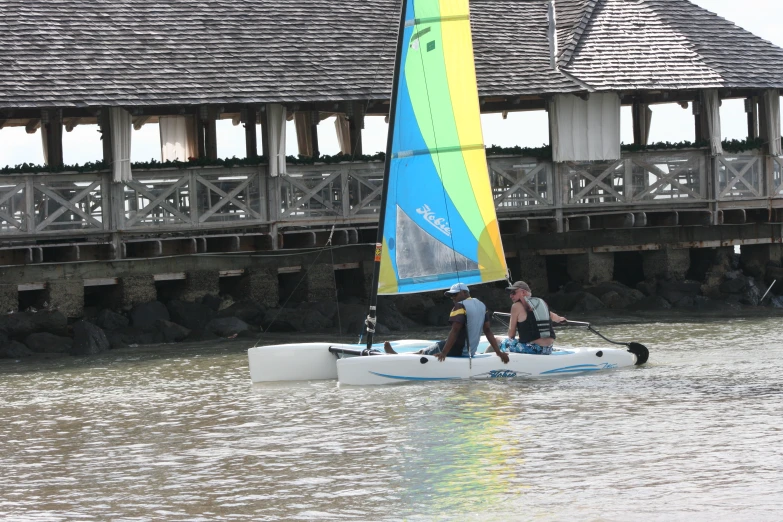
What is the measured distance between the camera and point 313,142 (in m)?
26.7

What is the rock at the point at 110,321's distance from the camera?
72.0 ft

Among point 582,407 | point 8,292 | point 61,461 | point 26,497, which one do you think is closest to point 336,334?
point 8,292

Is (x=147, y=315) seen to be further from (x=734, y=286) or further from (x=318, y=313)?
(x=734, y=286)

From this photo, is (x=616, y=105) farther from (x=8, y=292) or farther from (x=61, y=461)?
(x=61, y=461)

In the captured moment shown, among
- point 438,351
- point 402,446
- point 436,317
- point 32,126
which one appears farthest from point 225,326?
point 402,446

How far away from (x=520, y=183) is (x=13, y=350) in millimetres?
9033

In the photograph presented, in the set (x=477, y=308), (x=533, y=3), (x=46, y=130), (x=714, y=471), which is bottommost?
(x=714, y=471)

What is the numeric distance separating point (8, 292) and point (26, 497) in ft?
36.8

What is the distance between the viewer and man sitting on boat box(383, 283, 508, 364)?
15789mm

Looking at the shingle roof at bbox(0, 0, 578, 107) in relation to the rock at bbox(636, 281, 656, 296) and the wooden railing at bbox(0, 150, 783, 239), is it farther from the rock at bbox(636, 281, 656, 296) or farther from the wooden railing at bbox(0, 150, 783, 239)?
the rock at bbox(636, 281, 656, 296)

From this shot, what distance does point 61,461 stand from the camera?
12.4 m

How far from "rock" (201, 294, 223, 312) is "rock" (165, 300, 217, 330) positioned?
331 millimetres

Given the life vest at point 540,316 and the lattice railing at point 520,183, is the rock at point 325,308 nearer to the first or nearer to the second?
the lattice railing at point 520,183

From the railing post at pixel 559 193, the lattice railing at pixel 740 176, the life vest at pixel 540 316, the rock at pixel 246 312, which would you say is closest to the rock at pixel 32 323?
the rock at pixel 246 312
